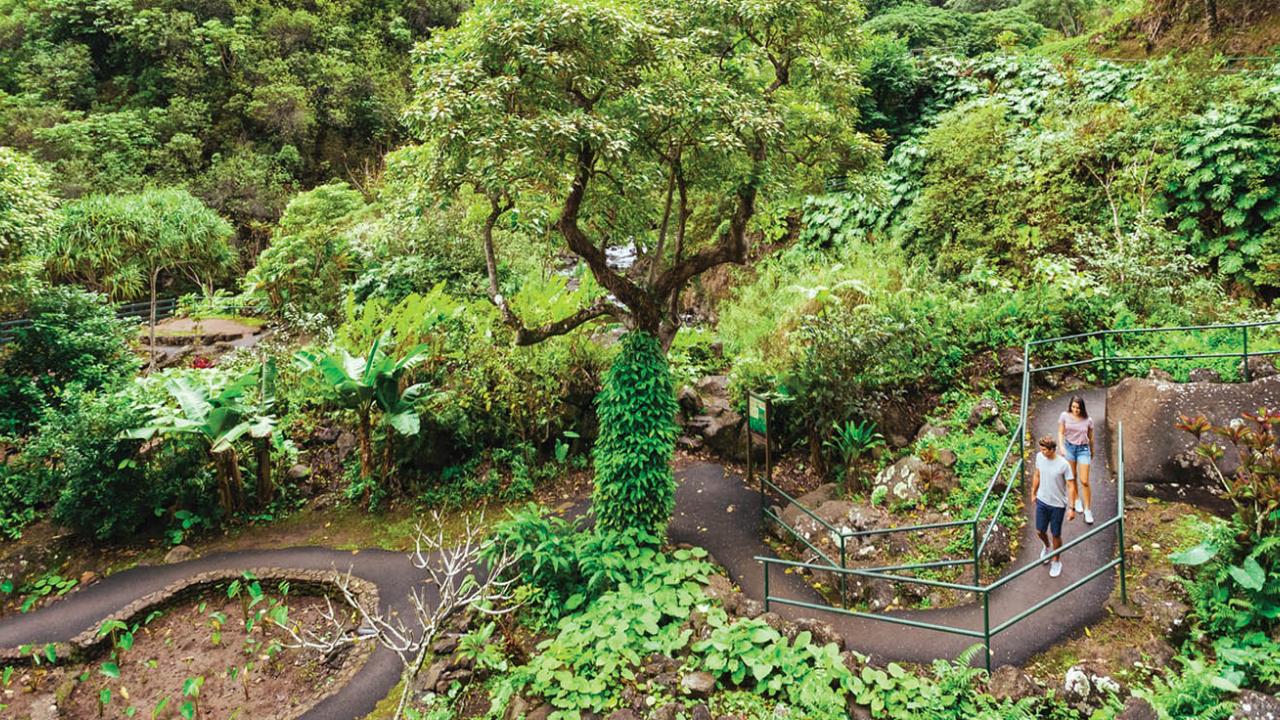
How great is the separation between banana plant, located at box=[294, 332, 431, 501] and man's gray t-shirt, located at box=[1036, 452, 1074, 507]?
7502 mm

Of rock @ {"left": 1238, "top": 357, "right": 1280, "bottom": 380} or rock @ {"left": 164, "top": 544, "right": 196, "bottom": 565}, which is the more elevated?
rock @ {"left": 1238, "top": 357, "right": 1280, "bottom": 380}

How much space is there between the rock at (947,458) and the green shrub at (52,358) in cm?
1322

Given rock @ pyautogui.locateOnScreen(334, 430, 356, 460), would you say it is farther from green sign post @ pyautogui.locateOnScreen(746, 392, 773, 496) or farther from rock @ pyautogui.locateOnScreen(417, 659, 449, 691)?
green sign post @ pyautogui.locateOnScreen(746, 392, 773, 496)

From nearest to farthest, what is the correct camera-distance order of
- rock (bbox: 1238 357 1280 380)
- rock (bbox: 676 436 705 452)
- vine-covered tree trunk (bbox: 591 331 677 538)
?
1. vine-covered tree trunk (bbox: 591 331 677 538)
2. rock (bbox: 1238 357 1280 380)
3. rock (bbox: 676 436 705 452)

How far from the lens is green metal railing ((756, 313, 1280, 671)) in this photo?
5.00 meters

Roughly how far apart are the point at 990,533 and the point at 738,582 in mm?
2705

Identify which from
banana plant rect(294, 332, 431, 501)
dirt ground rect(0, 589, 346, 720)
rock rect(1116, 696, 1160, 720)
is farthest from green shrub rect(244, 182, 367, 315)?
rock rect(1116, 696, 1160, 720)

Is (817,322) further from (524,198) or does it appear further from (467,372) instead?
(467,372)

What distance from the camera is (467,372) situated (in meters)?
10.5

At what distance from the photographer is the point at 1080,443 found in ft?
21.1

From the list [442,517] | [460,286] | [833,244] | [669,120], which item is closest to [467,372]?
[442,517]

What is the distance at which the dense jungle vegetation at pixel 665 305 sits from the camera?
5500 mm

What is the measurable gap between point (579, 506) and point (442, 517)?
2035 mm

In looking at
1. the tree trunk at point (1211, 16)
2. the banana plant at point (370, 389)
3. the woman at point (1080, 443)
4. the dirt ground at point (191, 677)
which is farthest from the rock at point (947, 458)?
the tree trunk at point (1211, 16)
